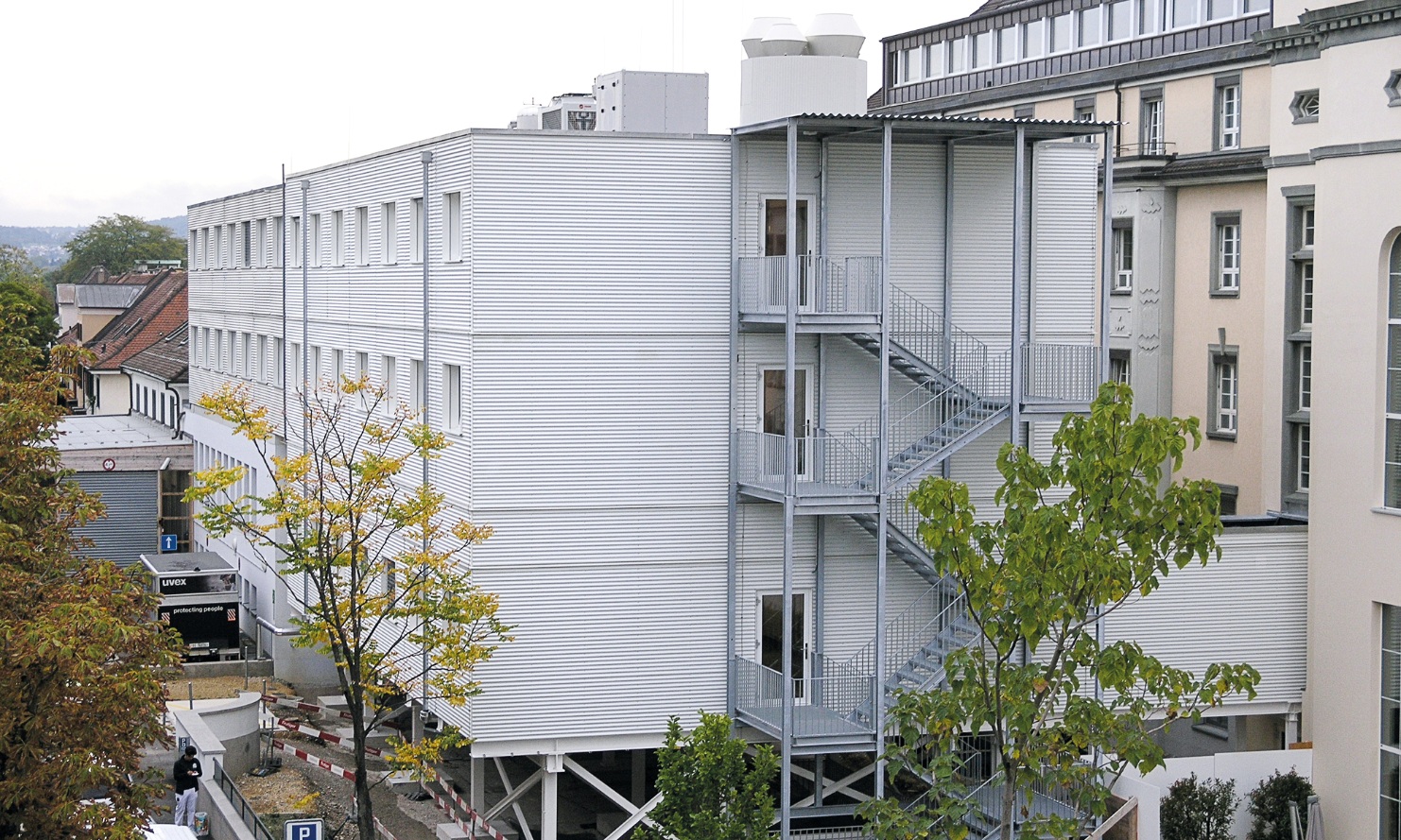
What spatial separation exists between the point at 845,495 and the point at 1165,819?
7417 mm

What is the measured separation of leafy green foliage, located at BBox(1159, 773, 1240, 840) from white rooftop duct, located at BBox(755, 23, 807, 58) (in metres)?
13.8

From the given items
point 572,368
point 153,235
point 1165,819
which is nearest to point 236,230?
point 572,368

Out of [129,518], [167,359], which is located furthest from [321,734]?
[167,359]

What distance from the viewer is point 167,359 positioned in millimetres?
68375

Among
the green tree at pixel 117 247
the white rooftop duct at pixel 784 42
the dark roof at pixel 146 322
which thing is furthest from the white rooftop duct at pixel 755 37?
the green tree at pixel 117 247

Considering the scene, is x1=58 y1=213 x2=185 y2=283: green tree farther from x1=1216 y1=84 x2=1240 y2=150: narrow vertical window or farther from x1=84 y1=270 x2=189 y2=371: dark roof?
x1=1216 y1=84 x2=1240 y2=150: narrow vertical window

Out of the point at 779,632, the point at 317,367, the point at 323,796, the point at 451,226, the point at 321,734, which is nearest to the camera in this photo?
the point at 779,632

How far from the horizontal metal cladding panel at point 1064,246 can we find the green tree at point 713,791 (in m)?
9.73

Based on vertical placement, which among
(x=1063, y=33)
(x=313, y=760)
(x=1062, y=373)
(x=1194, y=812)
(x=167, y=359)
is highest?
(x=1063, y=33)

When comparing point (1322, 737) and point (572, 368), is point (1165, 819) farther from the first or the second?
point (572, 368)

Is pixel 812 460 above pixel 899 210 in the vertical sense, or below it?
below

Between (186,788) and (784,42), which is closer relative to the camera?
(186,788)

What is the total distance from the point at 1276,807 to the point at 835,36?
48.9ft

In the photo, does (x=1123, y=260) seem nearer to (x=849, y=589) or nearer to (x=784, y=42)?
(x=784, y=42)
